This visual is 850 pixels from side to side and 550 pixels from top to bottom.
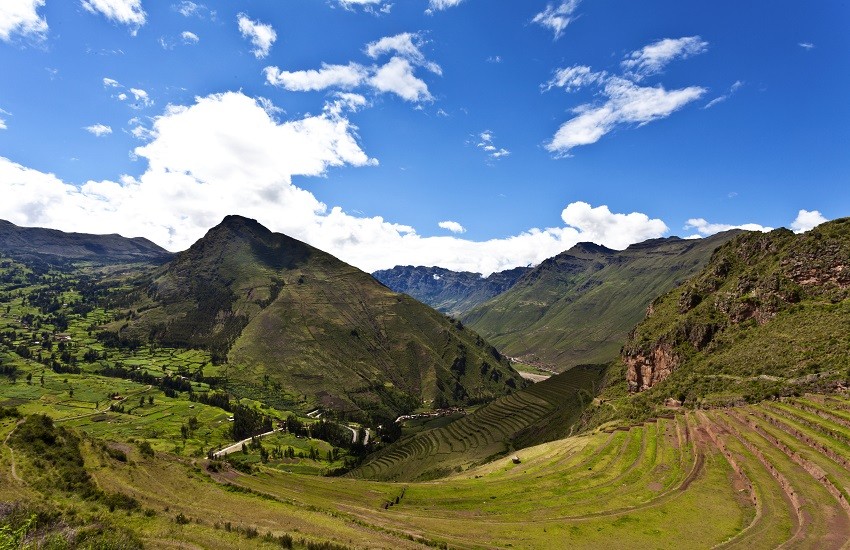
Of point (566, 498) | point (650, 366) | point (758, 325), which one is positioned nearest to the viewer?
point (566, 498)

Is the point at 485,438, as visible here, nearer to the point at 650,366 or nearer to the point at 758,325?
the point at 650,366

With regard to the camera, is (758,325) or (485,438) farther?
(485,438)

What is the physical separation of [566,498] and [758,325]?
79.9m

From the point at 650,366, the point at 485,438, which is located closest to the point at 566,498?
the point at 650,366

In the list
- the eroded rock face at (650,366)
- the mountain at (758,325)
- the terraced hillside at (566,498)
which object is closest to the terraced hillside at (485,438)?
the eroded rock face at (650,366)

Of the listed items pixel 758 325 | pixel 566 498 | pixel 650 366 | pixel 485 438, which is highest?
pixel 758 325

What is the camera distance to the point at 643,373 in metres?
128

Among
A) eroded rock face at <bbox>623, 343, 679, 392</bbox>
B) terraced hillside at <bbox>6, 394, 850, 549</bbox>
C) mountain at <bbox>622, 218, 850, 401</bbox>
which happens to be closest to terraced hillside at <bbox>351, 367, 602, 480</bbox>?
eroded rock face at <bbox>623, 343, 679, 392</bbox>

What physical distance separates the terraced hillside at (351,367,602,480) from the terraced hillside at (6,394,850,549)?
245 ft

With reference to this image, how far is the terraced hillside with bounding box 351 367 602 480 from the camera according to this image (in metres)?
153

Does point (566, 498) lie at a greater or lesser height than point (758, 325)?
lesser

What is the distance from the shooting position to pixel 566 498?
57375 mm

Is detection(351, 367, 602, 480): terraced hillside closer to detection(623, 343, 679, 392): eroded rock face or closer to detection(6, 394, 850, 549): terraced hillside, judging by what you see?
detection(623, 343, 679, 392): eroded rock face

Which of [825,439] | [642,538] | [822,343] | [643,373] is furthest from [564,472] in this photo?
[643,373]
